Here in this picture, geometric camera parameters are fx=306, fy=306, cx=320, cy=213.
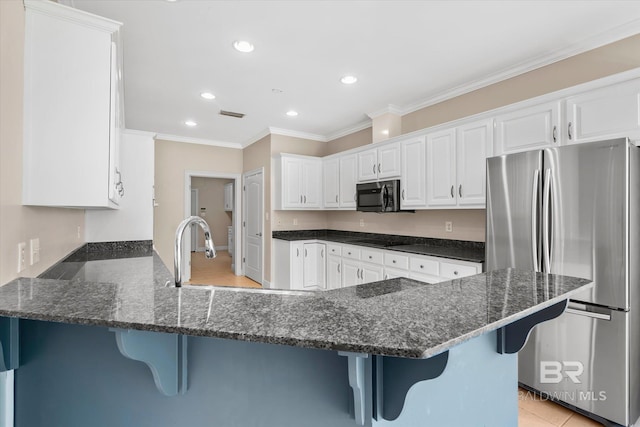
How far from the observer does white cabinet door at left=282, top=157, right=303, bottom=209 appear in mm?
4871

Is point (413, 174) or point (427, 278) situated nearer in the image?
point (427, 278)

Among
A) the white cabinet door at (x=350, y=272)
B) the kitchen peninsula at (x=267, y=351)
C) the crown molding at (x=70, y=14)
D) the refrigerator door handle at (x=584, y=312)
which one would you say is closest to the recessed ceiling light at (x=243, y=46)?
the crown molding at (x=70, y=14)

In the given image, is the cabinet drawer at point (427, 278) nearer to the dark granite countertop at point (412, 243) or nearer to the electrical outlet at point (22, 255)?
the dark granite countertop at point (412, 243)

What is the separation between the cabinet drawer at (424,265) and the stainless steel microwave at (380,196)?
29.1 inches

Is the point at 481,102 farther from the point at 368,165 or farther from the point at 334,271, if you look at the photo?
the point at 334,271

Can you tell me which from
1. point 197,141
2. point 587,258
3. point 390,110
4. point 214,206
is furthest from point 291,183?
point 214,206

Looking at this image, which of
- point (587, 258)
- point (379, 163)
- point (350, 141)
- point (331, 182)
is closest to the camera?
point (587, 258)

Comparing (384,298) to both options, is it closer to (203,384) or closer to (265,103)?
(203,384)

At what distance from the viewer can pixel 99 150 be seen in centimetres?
150

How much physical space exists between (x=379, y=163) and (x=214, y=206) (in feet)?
25.4

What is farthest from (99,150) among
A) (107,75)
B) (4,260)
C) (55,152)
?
(4,260)

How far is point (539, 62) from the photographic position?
2.77 metres

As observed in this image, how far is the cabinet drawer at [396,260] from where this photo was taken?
330 cm

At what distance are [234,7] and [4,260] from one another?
1966mm
